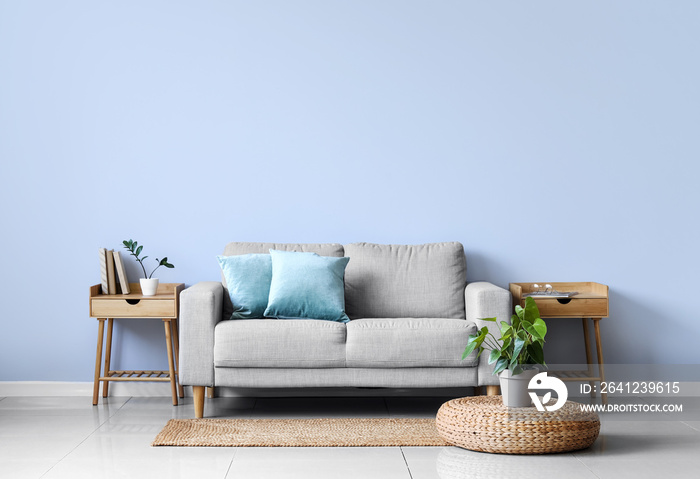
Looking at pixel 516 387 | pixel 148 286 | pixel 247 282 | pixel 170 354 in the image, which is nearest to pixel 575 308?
pixel 516 387

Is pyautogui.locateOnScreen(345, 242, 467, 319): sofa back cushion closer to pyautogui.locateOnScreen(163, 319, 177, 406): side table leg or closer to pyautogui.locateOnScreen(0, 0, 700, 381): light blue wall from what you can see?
pyautogui.locateOnScreen(0, 0, 700, 381): light blue wall

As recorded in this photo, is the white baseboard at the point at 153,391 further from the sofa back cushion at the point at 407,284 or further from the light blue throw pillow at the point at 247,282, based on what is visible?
the light blue throw pillow at the point at 247,282

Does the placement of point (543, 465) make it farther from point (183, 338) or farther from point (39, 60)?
point (39, 60)

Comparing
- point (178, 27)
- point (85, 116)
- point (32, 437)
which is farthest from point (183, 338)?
point (178, 27)

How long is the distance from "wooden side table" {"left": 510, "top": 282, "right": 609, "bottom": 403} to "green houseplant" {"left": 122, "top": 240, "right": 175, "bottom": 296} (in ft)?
6.53

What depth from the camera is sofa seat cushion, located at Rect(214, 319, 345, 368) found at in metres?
3.68

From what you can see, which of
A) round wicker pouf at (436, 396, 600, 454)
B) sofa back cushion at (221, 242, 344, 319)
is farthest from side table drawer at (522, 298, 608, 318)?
sofa back cushion at (221, 242, 344, 319)

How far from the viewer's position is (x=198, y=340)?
3.74 m

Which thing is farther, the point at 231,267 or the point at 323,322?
the point at 231,267

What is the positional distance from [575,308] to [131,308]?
241cm

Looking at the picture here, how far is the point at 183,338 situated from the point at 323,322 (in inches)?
27.3

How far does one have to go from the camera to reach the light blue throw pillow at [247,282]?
4020 millimetres

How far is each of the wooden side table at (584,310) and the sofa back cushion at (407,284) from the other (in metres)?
0.36

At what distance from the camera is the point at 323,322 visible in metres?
3.78
